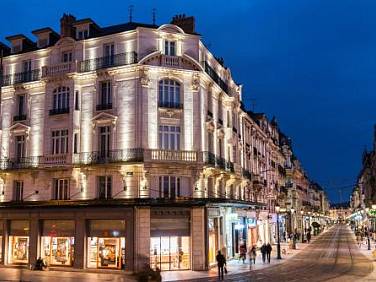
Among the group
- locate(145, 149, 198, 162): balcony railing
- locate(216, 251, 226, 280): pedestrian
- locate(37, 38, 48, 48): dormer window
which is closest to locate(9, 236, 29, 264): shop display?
locate(145, 149, 198, 162): balcony railing

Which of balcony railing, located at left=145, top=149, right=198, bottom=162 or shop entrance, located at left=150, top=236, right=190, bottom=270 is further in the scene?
shop entrance, located at left=150, top=236, right=190, bottom=270

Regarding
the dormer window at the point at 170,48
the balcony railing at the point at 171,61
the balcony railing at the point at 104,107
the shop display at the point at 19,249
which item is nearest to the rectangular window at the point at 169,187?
the balcony railing at the point at 104,107

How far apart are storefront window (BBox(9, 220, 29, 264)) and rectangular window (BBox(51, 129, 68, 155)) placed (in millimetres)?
6115

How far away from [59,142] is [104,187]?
17.5 feet

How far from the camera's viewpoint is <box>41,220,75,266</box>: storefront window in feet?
119

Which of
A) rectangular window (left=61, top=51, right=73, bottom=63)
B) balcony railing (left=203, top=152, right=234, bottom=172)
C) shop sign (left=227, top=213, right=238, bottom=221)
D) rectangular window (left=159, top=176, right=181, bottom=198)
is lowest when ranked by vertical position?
shop sign (left=227, top=213, right=238, bottom=221)

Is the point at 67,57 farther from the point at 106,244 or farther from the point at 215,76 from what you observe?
the point at 106,244

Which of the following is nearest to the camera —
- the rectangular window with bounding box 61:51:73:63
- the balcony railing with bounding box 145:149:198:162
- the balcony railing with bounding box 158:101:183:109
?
the balcony railing with bounding box 145:149:198:162

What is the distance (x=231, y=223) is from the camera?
43625 mm

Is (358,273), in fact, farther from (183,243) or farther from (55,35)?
(55,35)

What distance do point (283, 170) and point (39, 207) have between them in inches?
2269

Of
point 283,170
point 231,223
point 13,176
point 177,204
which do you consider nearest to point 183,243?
point 177,204

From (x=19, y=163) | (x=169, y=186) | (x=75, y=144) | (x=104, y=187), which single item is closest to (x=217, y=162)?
(x=169, y=186)

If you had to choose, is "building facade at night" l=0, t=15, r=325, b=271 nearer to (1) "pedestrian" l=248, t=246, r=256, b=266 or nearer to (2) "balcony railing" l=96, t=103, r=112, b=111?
(2) "balcony railing" l=96, t=103, r=112, b=111
